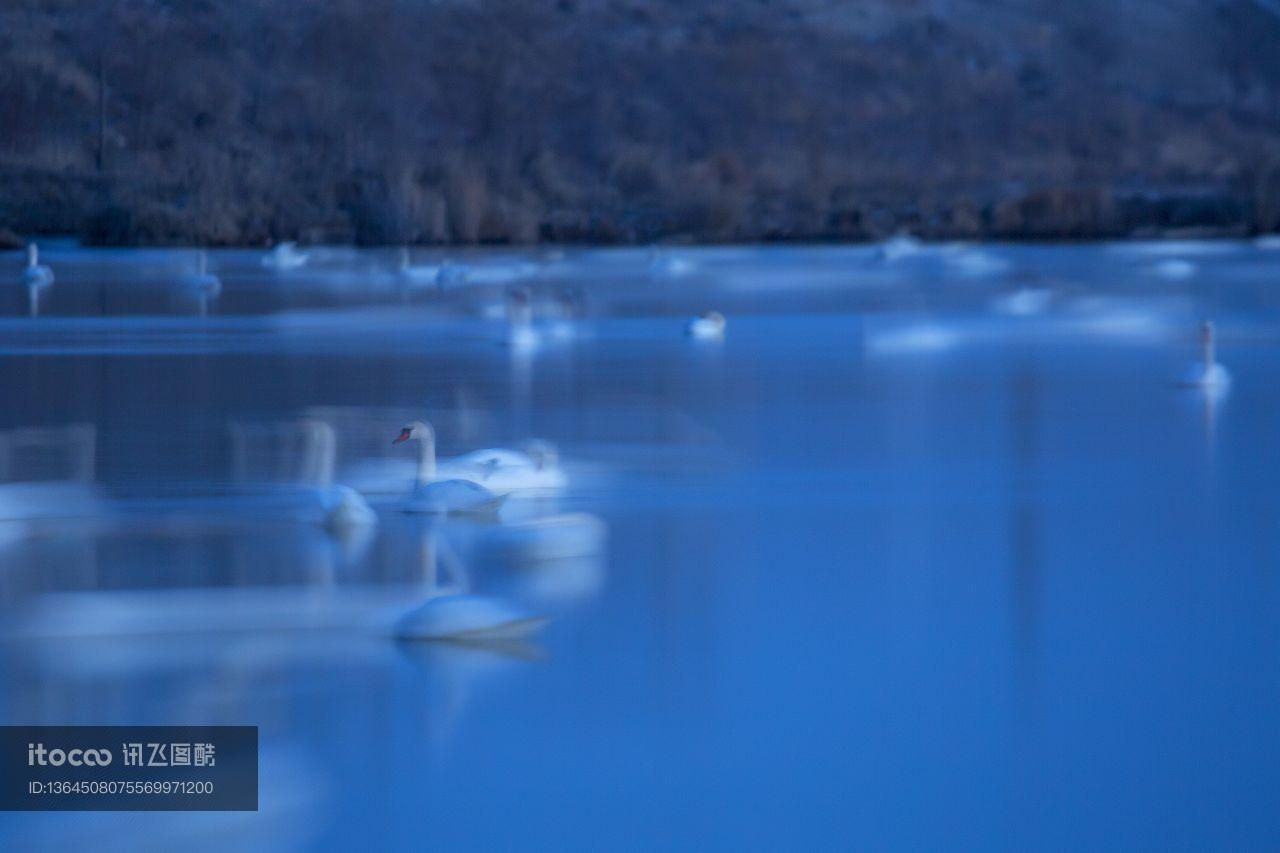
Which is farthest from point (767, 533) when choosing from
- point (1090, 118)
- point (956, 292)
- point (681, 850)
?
point (1090, 118)

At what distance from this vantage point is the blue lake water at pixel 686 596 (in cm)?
380

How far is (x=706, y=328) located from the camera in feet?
39.6

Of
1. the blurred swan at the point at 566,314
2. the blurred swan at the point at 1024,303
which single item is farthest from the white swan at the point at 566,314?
the blurred swan at the point at 1024,303

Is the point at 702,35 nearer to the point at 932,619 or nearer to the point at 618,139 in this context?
the point at 618,139

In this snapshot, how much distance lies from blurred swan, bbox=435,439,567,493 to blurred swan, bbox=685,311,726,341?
17.3 ft

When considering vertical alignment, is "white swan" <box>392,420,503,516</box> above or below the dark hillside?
below

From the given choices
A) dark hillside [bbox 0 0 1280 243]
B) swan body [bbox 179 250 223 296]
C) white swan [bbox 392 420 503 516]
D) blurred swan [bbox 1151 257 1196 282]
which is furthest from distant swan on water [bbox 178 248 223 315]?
white swan [bbox 392 420 503 516]

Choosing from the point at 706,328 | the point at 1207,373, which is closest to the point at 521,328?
the point at 706,328

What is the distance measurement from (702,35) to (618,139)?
26.8 ft

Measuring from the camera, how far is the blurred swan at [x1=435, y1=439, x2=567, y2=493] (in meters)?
6.45

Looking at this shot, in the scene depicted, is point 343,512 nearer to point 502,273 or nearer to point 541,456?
point 541,456

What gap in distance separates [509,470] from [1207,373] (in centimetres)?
420

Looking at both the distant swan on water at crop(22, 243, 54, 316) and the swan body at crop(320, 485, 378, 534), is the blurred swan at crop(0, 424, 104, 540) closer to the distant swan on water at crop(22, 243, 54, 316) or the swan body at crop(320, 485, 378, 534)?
the swan body at crop(320, 485, 378, 534)

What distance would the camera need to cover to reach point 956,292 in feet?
51.5
